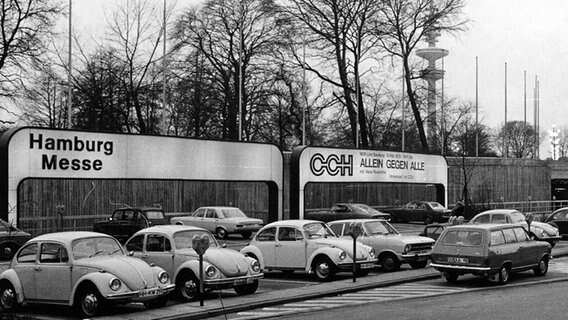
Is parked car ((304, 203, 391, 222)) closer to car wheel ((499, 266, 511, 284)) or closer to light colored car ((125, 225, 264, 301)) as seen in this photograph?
car wheel ((499, 266, 511, 284))

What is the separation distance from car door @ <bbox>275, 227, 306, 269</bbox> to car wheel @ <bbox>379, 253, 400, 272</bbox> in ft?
10.4

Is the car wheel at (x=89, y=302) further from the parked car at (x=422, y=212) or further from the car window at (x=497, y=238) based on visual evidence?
the parked car at (x=422, y=212)

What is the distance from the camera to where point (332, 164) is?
3791 cm

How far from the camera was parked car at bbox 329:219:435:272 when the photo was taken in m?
23.1

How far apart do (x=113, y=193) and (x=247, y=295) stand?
2239 centimetres

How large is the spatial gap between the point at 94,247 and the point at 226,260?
302 centimetres

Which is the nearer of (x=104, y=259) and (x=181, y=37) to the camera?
(x=104, y=259)

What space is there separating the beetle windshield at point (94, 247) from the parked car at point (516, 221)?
16.6 meters

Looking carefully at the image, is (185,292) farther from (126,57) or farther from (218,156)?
(126,57)

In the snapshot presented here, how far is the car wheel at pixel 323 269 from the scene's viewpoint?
68.8 ft

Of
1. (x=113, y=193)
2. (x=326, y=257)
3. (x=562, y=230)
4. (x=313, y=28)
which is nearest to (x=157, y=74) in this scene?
(x=313, y=28)

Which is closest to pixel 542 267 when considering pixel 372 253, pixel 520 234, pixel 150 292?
pixel 520 234

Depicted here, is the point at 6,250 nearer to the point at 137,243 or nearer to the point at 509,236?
the point at 137,243

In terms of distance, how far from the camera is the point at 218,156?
34250 millimetres
